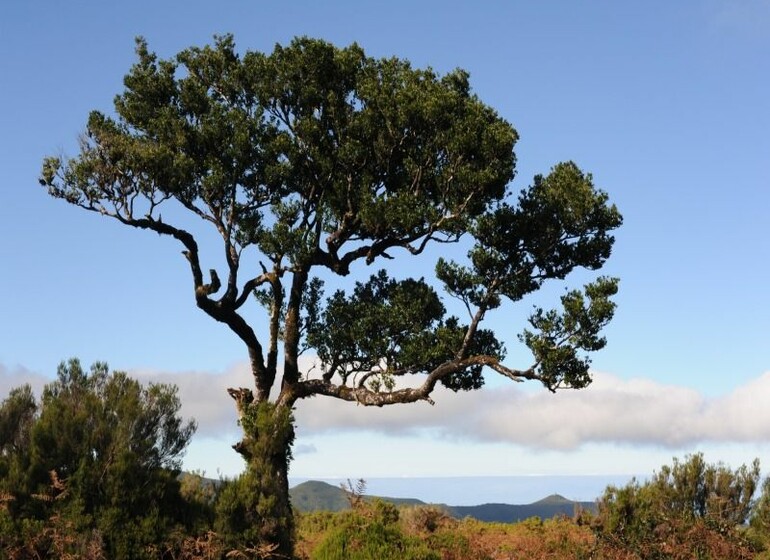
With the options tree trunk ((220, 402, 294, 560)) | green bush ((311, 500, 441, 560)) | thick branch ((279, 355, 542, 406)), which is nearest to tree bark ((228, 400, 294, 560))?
tree trunk ((220, 402, 294, 560))

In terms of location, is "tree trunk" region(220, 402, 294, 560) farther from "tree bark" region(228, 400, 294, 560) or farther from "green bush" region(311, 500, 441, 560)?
"green bush" region(311, 500, 441, 560)

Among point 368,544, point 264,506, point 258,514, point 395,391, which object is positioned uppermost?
point 395,391

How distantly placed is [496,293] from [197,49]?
44.7ft

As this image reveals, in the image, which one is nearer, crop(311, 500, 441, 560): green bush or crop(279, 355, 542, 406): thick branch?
crop(311, 500, 441, 560): green bush

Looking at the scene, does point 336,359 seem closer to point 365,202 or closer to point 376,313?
point 376,313

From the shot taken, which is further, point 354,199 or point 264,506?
point 354,199

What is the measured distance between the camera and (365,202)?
27.0 metres

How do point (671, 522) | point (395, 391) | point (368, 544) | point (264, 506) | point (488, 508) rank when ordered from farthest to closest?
1. point (488, 508)
2. point (395, 391)
3. point (671, 522)
4. point (264, 506)
5. point (368, 544)

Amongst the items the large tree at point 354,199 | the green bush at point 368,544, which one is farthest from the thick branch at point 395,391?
the green bush at point 368,544

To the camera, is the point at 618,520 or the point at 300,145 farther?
the point at 300,145

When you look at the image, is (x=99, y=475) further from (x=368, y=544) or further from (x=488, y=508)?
(x=488, y=508)

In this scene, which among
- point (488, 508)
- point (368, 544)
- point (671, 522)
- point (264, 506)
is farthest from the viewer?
point (488, 508)

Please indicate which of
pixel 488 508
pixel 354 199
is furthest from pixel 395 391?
pixel 488 508

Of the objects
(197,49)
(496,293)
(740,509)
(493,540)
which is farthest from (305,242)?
(740,509)
